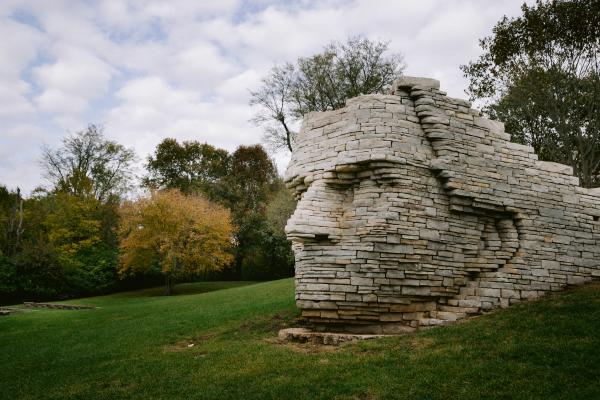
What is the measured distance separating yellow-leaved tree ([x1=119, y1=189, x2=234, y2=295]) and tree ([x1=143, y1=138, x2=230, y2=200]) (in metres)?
17.1

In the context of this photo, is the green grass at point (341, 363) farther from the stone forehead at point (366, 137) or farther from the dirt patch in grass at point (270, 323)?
the stone forehead at point (366, 137)

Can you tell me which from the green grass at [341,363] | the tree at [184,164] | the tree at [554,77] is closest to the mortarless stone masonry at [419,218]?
the green grass at [341,363]

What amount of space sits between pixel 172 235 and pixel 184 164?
22142 millimetres

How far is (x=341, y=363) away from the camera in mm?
7391

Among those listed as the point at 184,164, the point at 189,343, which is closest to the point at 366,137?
the point at 189,343

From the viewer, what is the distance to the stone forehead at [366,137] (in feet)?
30.7

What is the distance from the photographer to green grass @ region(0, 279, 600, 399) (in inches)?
240

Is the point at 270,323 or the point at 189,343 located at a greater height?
the point at 270,323

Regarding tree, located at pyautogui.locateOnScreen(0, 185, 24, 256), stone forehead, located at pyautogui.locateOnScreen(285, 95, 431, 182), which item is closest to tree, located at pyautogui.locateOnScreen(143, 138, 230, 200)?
tree, located at pyautogui.locateOnScreen(0, 185, 24, 256)

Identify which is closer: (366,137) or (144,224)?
(366,137)

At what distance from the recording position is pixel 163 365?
862cm

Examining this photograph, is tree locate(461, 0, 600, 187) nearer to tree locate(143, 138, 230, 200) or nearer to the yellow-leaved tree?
the yellow-leaved tree

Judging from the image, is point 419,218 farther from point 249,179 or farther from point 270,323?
point 249,179

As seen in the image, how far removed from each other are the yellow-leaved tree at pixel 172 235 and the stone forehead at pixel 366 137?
752 inches
